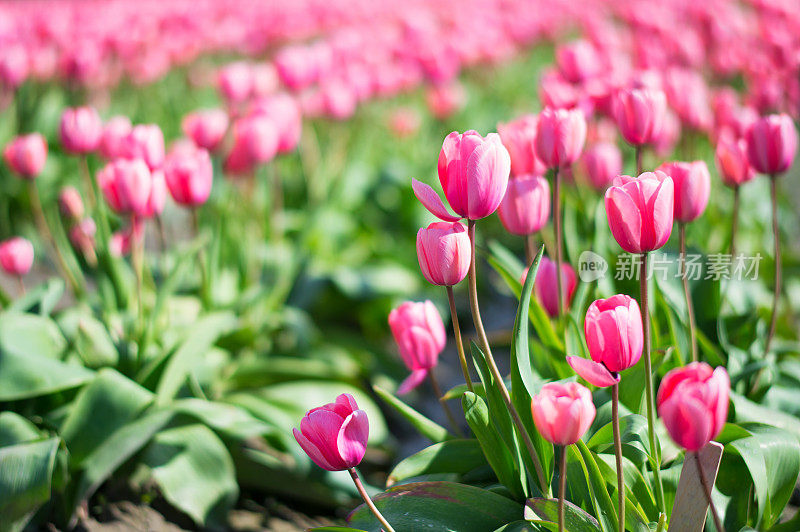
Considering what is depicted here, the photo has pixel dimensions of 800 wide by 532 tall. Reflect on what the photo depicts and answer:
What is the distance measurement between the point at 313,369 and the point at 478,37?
3168 mm

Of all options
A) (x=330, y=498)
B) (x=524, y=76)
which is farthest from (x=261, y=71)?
(x=524, y=76)

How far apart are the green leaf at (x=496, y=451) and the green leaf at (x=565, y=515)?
0.12 meters

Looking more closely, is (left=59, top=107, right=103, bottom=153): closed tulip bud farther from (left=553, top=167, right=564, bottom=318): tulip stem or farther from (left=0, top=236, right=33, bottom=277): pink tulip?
(left=553, top=167, right=564, bottom=318): tulip stem

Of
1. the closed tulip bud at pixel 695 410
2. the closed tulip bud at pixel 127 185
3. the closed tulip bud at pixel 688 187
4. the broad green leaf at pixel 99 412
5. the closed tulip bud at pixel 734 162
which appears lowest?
the broad green leaf at pixel 99 412

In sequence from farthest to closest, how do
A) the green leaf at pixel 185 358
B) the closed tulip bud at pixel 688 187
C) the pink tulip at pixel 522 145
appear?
the green leaf at pixel 185 358, the pink tulip at pixel 522 145, the closed tulip bud at pixel 688 187

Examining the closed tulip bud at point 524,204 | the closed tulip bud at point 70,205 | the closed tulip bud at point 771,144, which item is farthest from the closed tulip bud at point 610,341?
the closed tulip bud at point 70,205

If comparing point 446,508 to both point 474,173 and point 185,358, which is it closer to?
point 474,173

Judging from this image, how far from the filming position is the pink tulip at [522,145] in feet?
5.55

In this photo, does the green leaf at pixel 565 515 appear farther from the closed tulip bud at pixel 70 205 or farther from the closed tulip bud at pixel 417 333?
the closed tulip bud at pixel 70 205

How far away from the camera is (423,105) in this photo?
524 centimetres

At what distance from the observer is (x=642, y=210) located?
1145 mm

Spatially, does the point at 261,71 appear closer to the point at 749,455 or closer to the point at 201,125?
the point at 201,125

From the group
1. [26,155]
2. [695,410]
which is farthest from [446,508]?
[26,155]

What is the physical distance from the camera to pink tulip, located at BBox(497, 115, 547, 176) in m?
1.69
